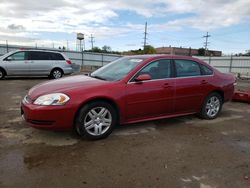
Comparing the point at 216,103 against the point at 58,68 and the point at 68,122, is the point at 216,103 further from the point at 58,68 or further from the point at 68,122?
the point at 58,68

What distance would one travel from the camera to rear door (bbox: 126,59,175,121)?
4664mm

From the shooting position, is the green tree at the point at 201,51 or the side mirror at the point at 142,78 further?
the green tree at the point at 201,51

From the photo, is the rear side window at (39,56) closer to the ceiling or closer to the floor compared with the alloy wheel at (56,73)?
closer to the ceiling

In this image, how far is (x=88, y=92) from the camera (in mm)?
4230

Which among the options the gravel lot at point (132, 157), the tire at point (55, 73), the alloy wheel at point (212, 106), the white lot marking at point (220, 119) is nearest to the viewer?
the gravel lot at point (132, 157)

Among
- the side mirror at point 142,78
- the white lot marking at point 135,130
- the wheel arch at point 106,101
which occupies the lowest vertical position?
the white lot marking at point 135,130

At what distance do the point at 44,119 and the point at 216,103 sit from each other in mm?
3987

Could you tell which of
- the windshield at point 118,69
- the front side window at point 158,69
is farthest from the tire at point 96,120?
the front side window at point 158,69

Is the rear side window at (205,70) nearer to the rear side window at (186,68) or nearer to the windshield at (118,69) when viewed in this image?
the rear side window at (186,68)

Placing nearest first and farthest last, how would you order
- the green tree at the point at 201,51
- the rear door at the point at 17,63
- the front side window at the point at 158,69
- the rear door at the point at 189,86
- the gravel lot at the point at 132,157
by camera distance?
1. the gravel lot at the point at 132,157
2. the front side window at the point at 158,69
3. the rear door at the point at 189,86
4. the rear door at the point at 17,63
5. the green tree at the point at 201,51

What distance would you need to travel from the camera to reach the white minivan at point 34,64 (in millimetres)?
12748

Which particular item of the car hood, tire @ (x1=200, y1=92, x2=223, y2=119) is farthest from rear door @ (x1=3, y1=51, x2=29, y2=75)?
tire @ (x1=200, y1=92, x2=223, y2=119)

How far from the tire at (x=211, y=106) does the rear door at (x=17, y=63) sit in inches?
396

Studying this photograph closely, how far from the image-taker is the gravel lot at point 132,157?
3.09 m
